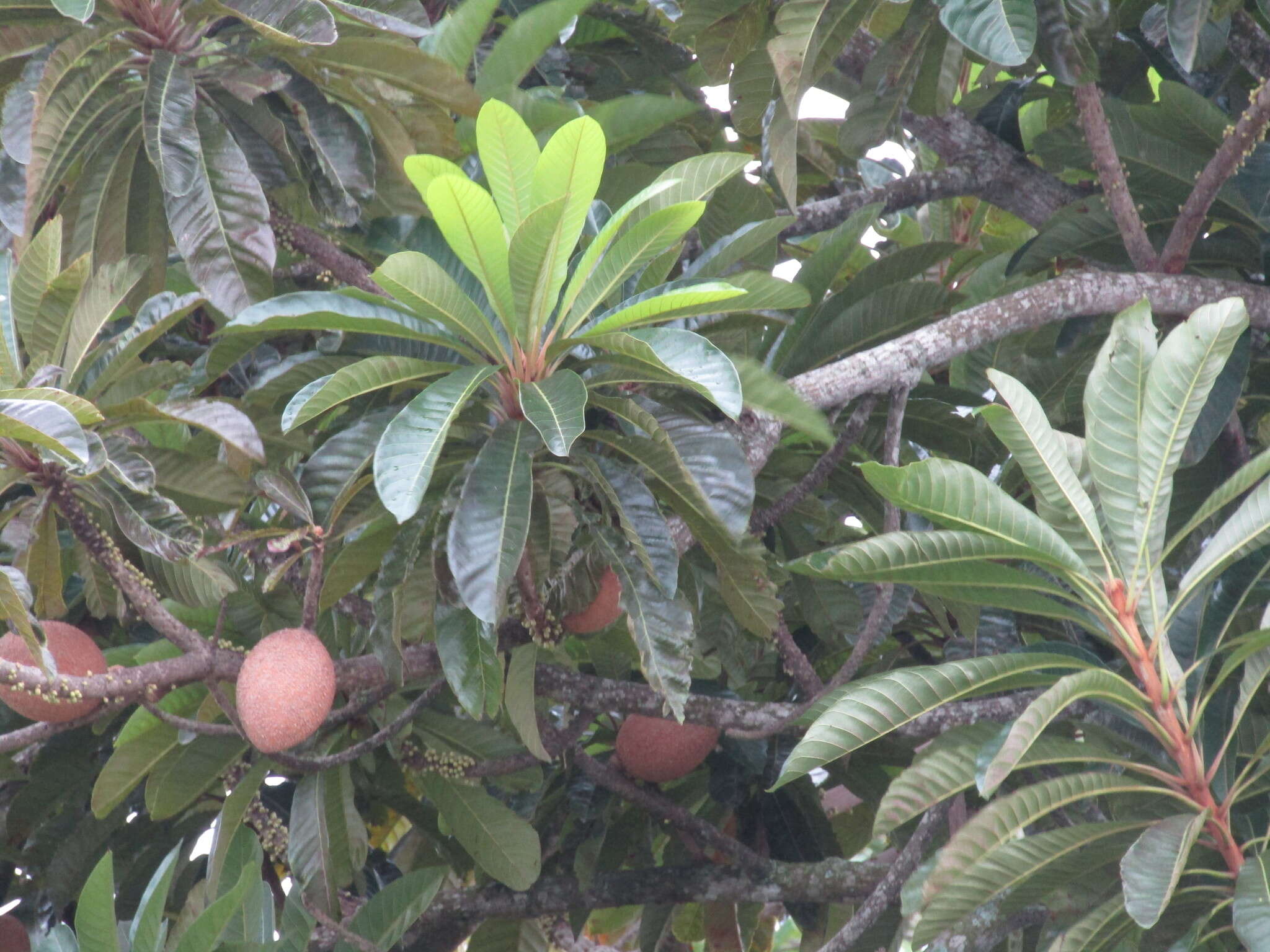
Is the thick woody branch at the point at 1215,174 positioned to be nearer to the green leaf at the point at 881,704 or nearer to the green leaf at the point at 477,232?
the green leaf at the point at 881,704

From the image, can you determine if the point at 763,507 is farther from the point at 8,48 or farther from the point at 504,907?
A: the point at 8,48

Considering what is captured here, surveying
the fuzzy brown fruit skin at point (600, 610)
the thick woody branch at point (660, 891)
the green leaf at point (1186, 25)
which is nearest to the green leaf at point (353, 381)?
the fuzzy brown fruit skin at point (600, 610)

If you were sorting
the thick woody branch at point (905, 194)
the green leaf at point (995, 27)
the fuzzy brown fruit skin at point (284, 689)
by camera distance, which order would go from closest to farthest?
the fuzzy brown fruit skin at point (284, 689), the green leaf at point (995, 27), the thick woody branch at point (905, 194)

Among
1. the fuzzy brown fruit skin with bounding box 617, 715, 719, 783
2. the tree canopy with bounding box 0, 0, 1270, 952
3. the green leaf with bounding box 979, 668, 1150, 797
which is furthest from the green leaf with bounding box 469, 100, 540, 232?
the fuzzy brown fruit skin with bounding box 617, 715, 719, 783

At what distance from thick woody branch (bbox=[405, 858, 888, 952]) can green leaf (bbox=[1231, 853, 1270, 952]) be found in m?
1.02

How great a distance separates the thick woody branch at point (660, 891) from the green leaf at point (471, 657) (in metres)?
0.90

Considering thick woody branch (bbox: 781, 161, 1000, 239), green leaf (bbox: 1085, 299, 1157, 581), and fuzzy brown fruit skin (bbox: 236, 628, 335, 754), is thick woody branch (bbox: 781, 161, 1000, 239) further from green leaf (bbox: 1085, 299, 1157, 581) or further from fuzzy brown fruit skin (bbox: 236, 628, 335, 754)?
fuzzy brown fruit skin (bbox: 236, 628, 335, 754)

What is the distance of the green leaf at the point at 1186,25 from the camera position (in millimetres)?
1821

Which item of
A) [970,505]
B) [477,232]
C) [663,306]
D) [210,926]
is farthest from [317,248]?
[970,505]

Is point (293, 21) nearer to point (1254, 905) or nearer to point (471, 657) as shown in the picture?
point (471, 657)

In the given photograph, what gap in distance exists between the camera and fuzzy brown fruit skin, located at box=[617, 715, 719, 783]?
245 cm

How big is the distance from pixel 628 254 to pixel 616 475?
0.31m

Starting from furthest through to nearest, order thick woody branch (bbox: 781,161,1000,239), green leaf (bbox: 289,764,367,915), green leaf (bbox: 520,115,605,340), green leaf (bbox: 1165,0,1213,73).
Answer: thick woody branch (bbox: 781,161,1000,239) < green leaf (bbox: 289,764,367,915) < green leaf (bbox: 1165,0,1213,73) < green leaf (bbox: 520,115,605,340)

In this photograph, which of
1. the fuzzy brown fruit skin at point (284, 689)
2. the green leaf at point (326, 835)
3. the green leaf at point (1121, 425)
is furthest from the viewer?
the green leaf at point (326, 835)
